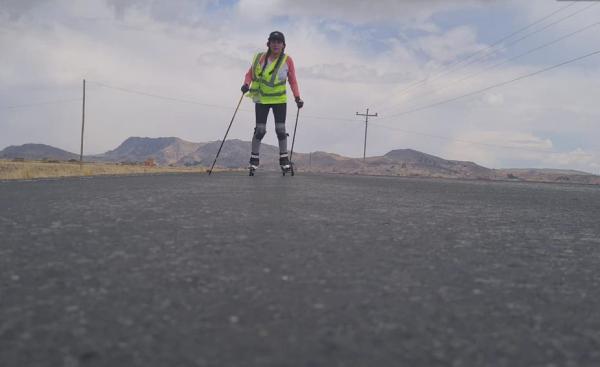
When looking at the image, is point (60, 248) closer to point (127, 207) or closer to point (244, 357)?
point (244, 357)

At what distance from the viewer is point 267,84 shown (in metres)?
10.2

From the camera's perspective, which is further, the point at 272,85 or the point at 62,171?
the point at 62,171

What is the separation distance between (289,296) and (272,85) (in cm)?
915

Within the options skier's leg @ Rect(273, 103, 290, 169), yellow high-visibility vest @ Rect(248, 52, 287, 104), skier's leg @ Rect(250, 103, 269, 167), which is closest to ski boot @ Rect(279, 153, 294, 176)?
skier's leg @ Rect(273, 103, 290, 169)

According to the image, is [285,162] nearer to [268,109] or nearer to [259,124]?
[259,124]

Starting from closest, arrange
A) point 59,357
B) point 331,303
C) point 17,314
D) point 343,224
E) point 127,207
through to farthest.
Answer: point 59,357 → point 17,314 → point 331,303 → point 343,224 → point 127,207

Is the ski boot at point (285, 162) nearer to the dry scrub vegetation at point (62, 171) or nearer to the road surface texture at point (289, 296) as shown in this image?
the dry scrub vegetation at point (62, 171)

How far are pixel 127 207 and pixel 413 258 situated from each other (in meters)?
2.72

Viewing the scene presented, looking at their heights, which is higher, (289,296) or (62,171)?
(289,296)

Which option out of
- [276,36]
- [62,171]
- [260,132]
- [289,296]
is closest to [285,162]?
[260,132]

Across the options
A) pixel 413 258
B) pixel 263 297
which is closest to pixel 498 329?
pixel 263 297

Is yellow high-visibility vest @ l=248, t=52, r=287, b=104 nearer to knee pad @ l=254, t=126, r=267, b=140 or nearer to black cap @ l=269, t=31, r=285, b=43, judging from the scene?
black cap @ l=269, t=31, r=285, b=43

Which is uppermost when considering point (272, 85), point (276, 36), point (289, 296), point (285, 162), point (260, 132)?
point (276, 36)

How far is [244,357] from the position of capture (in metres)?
1.04
